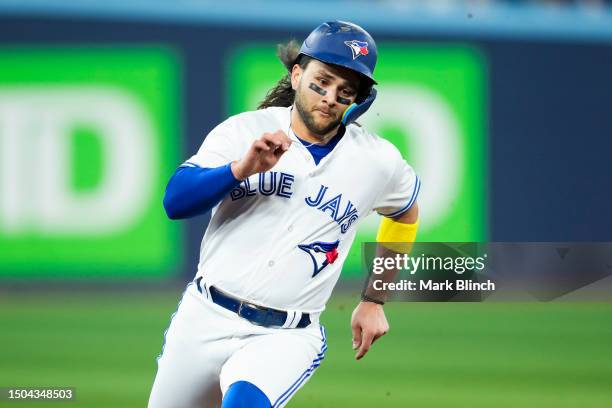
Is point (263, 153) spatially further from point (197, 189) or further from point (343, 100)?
point (343, 100)

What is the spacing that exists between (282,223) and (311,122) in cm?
33

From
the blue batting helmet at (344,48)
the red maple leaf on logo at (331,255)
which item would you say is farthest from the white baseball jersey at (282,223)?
the blue batting helmet at (344,48)

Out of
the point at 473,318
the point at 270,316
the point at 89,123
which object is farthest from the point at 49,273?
the point at 270,316

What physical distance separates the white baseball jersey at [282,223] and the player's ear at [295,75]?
0.54ft

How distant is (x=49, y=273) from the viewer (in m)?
7.01

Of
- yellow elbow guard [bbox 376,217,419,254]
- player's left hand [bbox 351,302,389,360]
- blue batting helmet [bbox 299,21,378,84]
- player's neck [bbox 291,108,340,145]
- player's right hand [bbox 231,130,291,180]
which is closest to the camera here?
player's right hand [bbox 231,130,291,180]

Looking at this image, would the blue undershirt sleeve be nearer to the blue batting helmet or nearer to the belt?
the belt

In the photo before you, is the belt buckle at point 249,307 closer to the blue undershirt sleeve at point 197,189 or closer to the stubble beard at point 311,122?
the blue undershirt sleeve at point 197,189

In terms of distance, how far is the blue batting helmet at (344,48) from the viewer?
3238mm

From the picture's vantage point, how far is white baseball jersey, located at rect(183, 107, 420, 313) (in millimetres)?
3256

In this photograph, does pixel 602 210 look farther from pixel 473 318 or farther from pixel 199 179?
pixel 199 179

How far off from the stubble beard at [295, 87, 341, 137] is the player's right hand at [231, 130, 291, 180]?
47 centimetres

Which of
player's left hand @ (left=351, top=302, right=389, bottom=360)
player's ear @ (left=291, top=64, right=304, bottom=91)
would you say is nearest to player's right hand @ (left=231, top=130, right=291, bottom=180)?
player's ear @ (left=291, top=64, right=304, bottom=91)

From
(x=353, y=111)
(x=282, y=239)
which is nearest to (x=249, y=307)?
(x=282, y=239)
